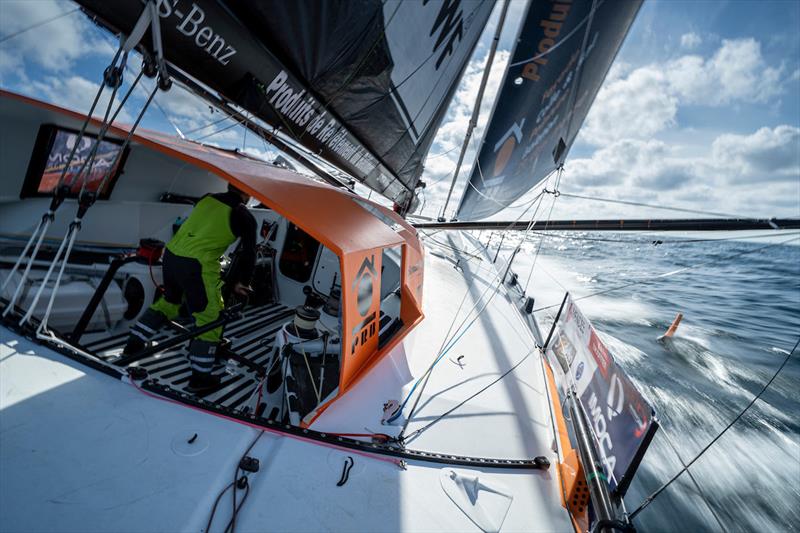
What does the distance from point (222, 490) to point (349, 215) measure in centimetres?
147

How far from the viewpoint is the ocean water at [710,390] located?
8.70 feet

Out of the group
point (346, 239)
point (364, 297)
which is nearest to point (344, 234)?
point (346, 239)

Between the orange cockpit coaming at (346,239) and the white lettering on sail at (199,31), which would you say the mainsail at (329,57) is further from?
the orange cockpit coaming at (346,239)

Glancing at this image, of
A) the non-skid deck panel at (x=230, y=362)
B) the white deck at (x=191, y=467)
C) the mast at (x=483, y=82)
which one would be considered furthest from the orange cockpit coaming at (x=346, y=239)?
the mast at (x=483, y=82)

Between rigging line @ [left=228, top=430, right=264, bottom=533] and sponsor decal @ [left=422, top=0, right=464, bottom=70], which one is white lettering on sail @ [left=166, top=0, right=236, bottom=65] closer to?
sponsor decal @ [left=422, top=0, right=464, bottom=70]

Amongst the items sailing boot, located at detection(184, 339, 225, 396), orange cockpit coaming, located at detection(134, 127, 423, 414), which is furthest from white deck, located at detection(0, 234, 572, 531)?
sailing boot, located at detection(184, 339, 225, 396)

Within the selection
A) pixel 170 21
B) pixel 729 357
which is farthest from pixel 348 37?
pixel 729 357

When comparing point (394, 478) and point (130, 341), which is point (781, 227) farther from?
point (130, 341)

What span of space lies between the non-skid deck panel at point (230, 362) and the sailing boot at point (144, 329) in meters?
0.16

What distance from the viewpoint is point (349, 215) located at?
201cm

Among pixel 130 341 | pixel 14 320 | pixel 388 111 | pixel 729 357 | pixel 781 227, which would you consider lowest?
pixel 130 341

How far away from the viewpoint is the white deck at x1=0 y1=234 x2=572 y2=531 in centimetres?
85

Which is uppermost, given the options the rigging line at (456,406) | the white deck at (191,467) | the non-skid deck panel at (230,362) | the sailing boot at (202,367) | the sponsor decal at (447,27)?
the sponsor decal at (447,27)

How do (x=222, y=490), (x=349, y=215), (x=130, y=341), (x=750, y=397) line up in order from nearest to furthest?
(x=222, y=490)
(x=349, y=215)
(x=130, y=341)
(x=750, y=397)
